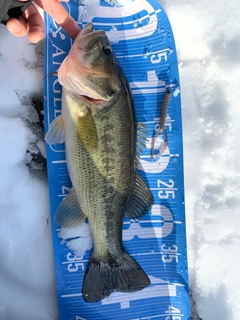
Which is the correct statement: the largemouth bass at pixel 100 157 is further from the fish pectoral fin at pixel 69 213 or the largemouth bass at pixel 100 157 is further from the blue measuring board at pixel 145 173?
the blue measuring board at pixel 145 173

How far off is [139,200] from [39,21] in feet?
4.46

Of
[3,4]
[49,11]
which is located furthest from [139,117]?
[3,4]

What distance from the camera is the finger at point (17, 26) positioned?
6.50 feet

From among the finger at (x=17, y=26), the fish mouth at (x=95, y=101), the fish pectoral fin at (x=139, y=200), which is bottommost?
the fish pectoral fin at (x=139, y=200)

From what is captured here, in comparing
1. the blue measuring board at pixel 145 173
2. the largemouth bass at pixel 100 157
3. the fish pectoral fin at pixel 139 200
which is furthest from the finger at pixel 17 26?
the fish pectoral fin at pixel 139 200

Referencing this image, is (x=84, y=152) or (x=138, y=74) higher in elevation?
(x=138, y=74)

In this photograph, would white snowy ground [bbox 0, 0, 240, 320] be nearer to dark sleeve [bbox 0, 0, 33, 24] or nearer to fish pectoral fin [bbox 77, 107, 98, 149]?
dark sleeve [bbox 0, 0, 33, 24]

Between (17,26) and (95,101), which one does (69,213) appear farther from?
(17,26)

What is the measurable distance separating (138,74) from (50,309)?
1732 millimetres

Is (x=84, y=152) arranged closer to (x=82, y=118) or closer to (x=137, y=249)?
(x=82, y=118)

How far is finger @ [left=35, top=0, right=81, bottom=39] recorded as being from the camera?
207cm

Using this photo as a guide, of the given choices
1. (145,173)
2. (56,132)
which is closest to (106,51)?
(56,132)

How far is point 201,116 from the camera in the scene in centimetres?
250

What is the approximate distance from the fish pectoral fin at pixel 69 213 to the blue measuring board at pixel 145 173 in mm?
92
